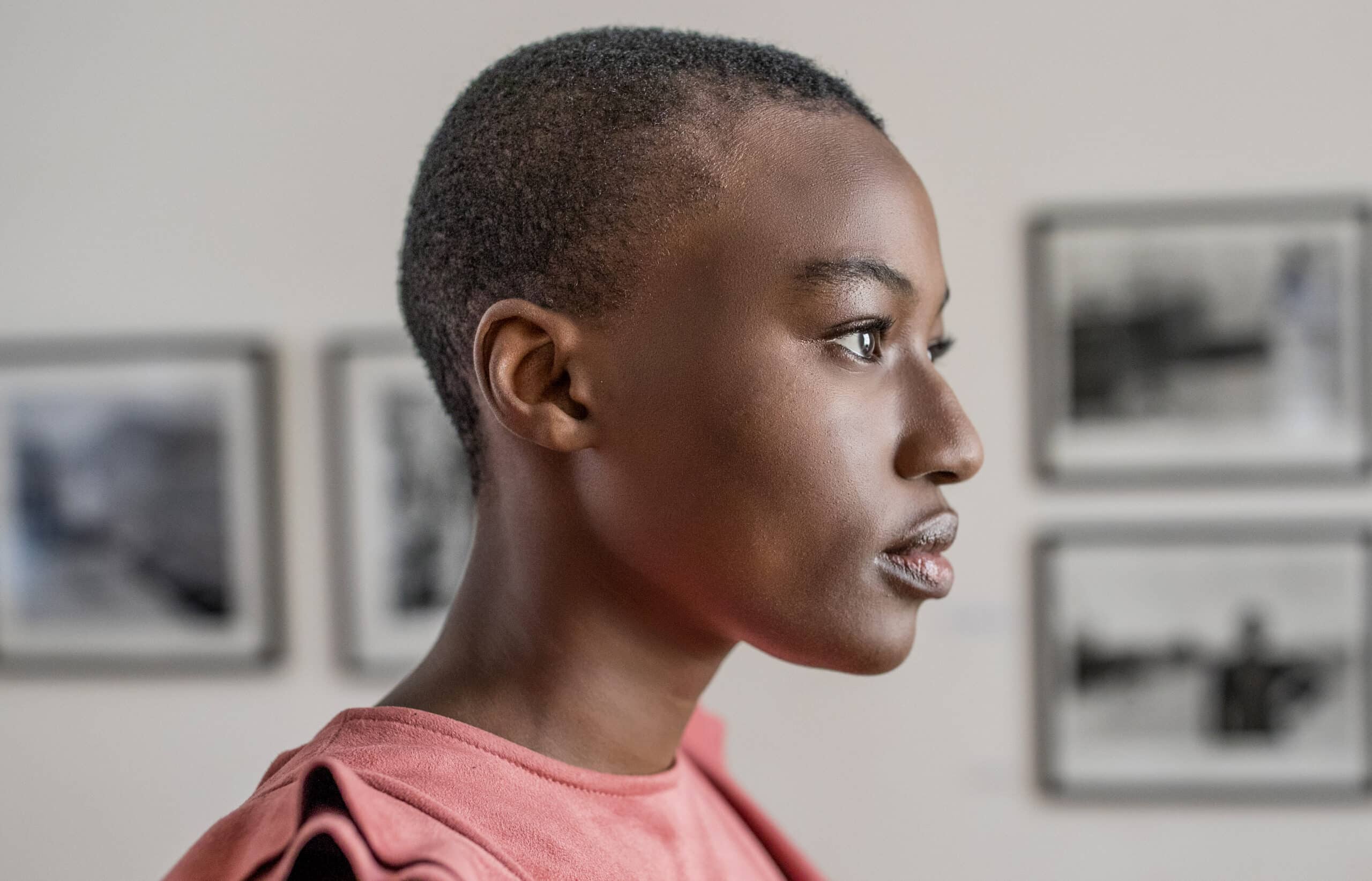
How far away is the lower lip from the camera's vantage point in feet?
1.94

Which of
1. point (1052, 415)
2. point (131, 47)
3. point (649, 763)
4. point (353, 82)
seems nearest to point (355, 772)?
point (649, 763)

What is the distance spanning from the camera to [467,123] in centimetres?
64

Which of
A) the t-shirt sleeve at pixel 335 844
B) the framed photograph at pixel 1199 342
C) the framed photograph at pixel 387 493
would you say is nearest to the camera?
the t-shirt sleeve at pixel 335 844

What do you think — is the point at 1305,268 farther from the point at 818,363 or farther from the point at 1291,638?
the point at 818,363

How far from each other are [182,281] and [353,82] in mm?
501

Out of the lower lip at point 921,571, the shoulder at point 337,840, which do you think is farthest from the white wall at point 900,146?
the shoulder at point 337,840

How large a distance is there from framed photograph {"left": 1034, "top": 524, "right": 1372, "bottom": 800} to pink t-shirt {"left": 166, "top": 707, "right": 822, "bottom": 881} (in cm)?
141

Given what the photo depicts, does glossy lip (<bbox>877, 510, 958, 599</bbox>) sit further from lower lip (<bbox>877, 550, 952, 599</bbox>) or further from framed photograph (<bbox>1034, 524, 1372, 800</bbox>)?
framed photograph (<bbox>1034, 524, 1372, 800</bbox>)

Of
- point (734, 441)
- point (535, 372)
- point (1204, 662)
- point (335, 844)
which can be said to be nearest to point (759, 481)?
point (734, 441)

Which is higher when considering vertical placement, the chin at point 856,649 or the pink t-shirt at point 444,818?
the chin at point 856,649

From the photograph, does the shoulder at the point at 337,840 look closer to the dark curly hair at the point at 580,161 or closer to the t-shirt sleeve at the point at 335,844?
the t-shirt sleeve at the point at 335,844

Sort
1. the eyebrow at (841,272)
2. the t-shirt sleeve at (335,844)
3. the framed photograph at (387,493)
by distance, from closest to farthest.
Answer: the t-shirt sleeve at (335,844) < the eyebrow at (841,272) < the framed photograph at (387,493)

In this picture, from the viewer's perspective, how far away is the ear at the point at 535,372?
59cm

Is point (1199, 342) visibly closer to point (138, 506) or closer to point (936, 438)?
point (936, 438)
